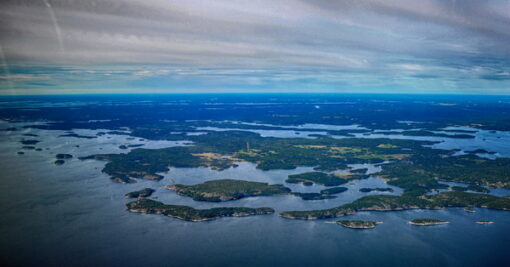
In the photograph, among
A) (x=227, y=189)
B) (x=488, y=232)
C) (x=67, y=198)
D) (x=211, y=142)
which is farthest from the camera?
(x=211, y=142)

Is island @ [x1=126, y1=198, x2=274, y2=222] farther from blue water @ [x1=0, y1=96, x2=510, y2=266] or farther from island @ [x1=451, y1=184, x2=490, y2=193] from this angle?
island @ [x1=451, y1=184, x2=490, y2=193]

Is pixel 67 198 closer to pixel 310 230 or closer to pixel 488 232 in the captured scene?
pixel 310 230

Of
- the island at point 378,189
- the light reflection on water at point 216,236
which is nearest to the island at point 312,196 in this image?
the light reflection on water at point 216,236

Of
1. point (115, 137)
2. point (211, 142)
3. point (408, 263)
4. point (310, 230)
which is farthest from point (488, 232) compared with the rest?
point (115, 137)

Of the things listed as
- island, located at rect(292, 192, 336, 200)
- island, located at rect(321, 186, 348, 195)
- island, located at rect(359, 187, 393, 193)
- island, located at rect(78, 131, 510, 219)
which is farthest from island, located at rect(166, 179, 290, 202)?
island, located at rect(359, 187, 393, 193)

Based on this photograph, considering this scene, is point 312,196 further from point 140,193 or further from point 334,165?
point 140,193

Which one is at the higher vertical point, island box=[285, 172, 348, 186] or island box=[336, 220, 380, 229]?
island box=[285, 172, 348, 186]

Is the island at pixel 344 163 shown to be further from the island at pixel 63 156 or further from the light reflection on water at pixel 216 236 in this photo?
the island at pixel 63 156
